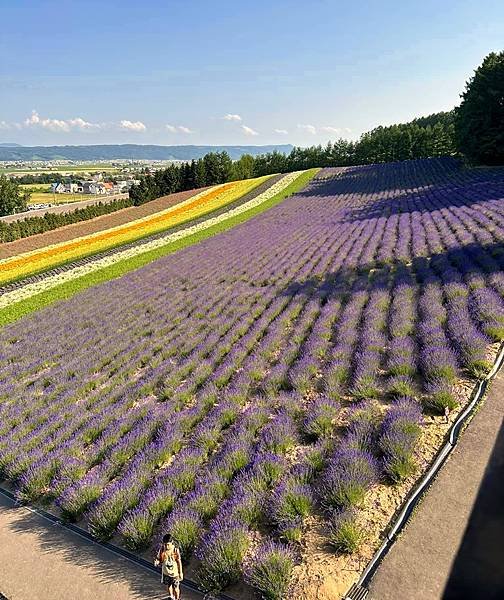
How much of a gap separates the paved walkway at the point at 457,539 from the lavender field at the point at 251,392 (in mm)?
608

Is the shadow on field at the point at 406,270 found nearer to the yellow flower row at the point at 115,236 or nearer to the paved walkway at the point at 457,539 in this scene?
the paved walkway at the point at 457,539

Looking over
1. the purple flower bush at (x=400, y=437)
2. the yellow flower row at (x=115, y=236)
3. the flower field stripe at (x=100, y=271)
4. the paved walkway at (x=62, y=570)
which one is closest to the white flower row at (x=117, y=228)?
the yellow flower row at (x=115, y=236)

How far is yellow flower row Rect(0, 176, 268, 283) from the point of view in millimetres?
37250

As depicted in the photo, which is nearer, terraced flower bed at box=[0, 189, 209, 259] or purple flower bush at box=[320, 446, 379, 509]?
purple flower bush at box=[320, 446, 379, 509]

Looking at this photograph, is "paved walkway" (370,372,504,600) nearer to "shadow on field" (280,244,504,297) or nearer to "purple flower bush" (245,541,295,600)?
"purple flower bush" (245,541,295,600)

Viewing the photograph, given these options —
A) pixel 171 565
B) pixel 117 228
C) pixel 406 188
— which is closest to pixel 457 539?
pixel 171 565

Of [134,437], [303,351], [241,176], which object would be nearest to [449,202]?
[303,351]

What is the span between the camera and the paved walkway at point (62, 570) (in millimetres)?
5902

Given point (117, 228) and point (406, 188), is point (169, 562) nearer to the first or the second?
point (406, 188)

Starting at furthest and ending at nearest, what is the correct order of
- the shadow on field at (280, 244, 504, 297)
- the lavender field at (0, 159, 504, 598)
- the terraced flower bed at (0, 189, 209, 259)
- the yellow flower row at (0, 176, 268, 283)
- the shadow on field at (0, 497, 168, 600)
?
the terraced flower bed at (0, 189, 209, 259) → the yellow flower row at (0, 176, 268, 283) → the shadow on field at (280, 244, 504, 297) → the lavender field at (0, 159, 504, 598) → the shadow on field at (0, 497, 168, 600)

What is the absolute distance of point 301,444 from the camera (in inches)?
317

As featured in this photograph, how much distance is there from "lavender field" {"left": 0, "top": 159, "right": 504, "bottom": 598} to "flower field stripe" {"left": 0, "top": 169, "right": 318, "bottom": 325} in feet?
10.6

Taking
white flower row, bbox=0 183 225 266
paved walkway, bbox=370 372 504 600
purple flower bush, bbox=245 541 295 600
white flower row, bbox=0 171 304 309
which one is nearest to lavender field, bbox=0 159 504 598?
purple flower bush, bbox=245 541 295 600

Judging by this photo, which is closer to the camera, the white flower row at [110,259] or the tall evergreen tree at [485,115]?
the white flower row at [110,259]
